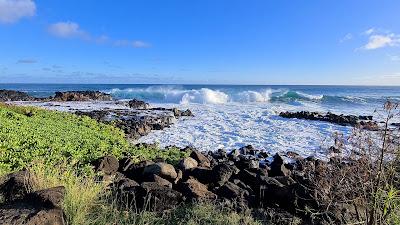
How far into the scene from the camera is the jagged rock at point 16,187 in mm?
5293

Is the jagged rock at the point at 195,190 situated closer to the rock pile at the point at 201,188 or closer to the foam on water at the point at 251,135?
the rock pile at the point at 201,188

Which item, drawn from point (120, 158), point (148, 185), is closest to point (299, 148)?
point (120, 158)

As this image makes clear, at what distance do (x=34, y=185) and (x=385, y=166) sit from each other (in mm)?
4505

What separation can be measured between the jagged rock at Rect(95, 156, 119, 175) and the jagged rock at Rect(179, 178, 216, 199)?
1.80 metres

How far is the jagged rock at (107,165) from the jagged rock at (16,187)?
8.05 ft

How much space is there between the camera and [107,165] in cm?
824

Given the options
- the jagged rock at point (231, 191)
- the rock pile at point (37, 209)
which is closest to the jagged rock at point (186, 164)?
the jagged rock at point (231, 191)

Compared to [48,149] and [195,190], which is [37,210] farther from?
[48,149]

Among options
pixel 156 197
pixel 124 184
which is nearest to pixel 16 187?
pixel 124 184

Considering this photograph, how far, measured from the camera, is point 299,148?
14914mm

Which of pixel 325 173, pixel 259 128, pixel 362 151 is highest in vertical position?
pixel 362 151

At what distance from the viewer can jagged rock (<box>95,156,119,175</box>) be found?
8012mm

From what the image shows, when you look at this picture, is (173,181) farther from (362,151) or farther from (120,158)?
(362,151)

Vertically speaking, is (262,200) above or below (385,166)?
below
